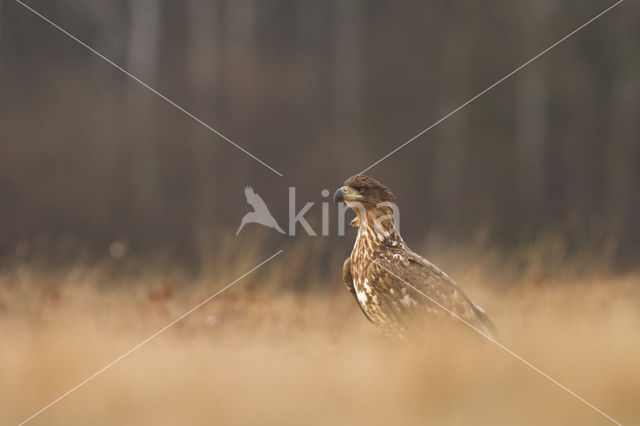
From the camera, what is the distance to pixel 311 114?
13.7 metres

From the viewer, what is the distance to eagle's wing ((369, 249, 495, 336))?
4.20 metres

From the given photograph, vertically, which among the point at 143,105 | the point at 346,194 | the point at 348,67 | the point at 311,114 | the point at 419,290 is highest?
the point at 346,194

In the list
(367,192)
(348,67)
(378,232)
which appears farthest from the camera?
(348,67)

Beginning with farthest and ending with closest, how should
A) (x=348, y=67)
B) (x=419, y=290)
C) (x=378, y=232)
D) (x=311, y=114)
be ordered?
(x=348, y=67) → (x=311, y=114) → (x=378, y=232) → (x=419, y=290)

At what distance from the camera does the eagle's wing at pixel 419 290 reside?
13.8 ft

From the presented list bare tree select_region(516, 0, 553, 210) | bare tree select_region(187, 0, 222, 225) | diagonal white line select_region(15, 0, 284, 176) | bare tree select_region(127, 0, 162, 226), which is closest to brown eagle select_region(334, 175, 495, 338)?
bare tree select_region(187, 0, 222, 225)

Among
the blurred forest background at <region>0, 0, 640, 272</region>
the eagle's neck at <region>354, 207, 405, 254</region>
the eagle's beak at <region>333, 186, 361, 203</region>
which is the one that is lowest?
the blurred forest background at <region>0, 0, 640, 272</region>

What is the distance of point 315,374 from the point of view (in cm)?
333

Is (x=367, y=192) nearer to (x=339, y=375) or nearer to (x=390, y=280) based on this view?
(x=390, y=280)

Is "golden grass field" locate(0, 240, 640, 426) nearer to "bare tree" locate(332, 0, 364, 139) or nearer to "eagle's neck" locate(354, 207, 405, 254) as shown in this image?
"eagle's neck" locate(354, 207, 405, 254)

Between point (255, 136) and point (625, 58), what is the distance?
22.1 ft

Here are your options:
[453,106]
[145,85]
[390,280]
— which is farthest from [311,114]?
[390,280]

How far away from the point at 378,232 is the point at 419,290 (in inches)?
20.6

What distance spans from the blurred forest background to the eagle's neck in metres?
6.39
